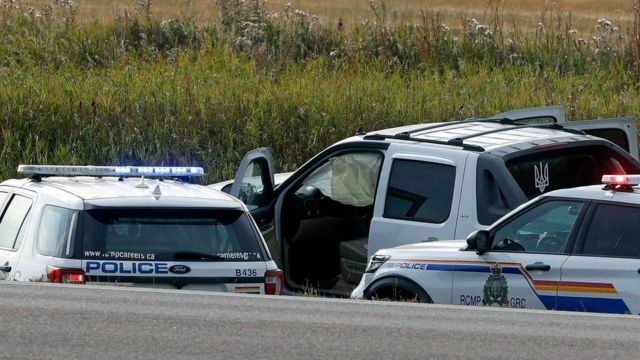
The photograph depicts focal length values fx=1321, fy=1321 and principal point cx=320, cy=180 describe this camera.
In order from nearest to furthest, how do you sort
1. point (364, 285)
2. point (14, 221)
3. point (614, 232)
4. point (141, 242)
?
point (614, 232) < point (141, 242) < point (14, 221) < point (364, 285)

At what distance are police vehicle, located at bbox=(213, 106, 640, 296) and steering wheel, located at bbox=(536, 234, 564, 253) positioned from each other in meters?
0.99

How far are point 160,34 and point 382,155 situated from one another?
11.6 meters

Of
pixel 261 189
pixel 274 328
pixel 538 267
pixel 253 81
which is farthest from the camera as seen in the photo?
pixel 253 81

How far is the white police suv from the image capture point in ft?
26.8

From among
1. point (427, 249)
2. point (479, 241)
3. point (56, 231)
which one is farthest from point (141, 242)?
point (479, 241)

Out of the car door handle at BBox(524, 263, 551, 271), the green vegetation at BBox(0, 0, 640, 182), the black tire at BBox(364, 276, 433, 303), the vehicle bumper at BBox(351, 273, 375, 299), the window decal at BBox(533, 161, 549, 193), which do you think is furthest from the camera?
the green vegetation at BBox(0, 0, 640, 182)

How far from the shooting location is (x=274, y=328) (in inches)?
279

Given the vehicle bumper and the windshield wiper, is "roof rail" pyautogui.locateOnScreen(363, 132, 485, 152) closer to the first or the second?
the vehicle bumper

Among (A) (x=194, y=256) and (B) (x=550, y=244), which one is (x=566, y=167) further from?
(A) (x=194, y=256)

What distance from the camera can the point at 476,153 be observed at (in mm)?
9891

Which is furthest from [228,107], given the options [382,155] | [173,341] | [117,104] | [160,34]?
[173,341]

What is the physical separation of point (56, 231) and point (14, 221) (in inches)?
32.0

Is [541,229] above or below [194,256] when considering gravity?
above

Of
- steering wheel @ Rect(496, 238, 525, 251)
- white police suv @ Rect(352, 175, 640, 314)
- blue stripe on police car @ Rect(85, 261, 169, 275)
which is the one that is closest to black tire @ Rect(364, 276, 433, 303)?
white police suv @ Rect(352, 175, 640, 314)
